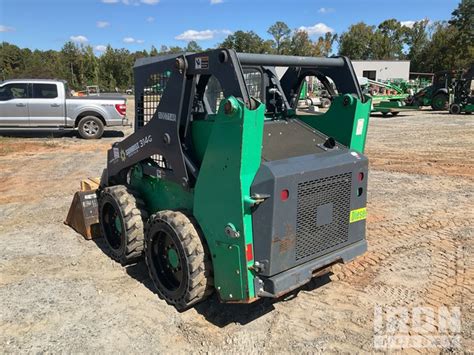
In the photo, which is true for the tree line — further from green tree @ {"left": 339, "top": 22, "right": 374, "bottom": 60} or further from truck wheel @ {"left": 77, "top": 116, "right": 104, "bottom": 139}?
truck wheel @ {"left": 77, "top": 116, "right": 104, "bottom": 139}

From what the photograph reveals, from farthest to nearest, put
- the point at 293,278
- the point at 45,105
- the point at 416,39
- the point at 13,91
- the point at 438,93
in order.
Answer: the point at 416,39 → the point at 438,93 → the point at 45,105 → the point at 13,91 → the point at 293,278

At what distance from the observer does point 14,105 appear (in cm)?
1349

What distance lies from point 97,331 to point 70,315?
→ 389 mm

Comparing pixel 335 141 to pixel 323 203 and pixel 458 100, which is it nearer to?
pixel 323 203

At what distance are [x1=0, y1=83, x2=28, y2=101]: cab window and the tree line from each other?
33355mm

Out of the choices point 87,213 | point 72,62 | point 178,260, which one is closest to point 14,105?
point 87,213

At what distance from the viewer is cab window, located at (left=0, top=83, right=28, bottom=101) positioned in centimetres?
1340

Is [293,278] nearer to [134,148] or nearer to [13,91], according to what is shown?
[134,148]

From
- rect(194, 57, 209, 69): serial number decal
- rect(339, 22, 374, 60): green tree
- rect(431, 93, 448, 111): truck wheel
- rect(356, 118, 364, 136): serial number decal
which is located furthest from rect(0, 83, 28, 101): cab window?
rect(339, 22, 374, 60): green tree

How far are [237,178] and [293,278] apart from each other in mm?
930

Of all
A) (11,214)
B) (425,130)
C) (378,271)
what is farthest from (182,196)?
(425,130)

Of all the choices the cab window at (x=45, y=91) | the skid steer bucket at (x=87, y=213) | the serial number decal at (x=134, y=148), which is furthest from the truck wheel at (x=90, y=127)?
the serial number decal at (x=134, y=148)

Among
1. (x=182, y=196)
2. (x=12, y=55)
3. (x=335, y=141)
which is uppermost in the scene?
(x=12, y=55)

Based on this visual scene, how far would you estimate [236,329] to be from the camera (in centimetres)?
359
